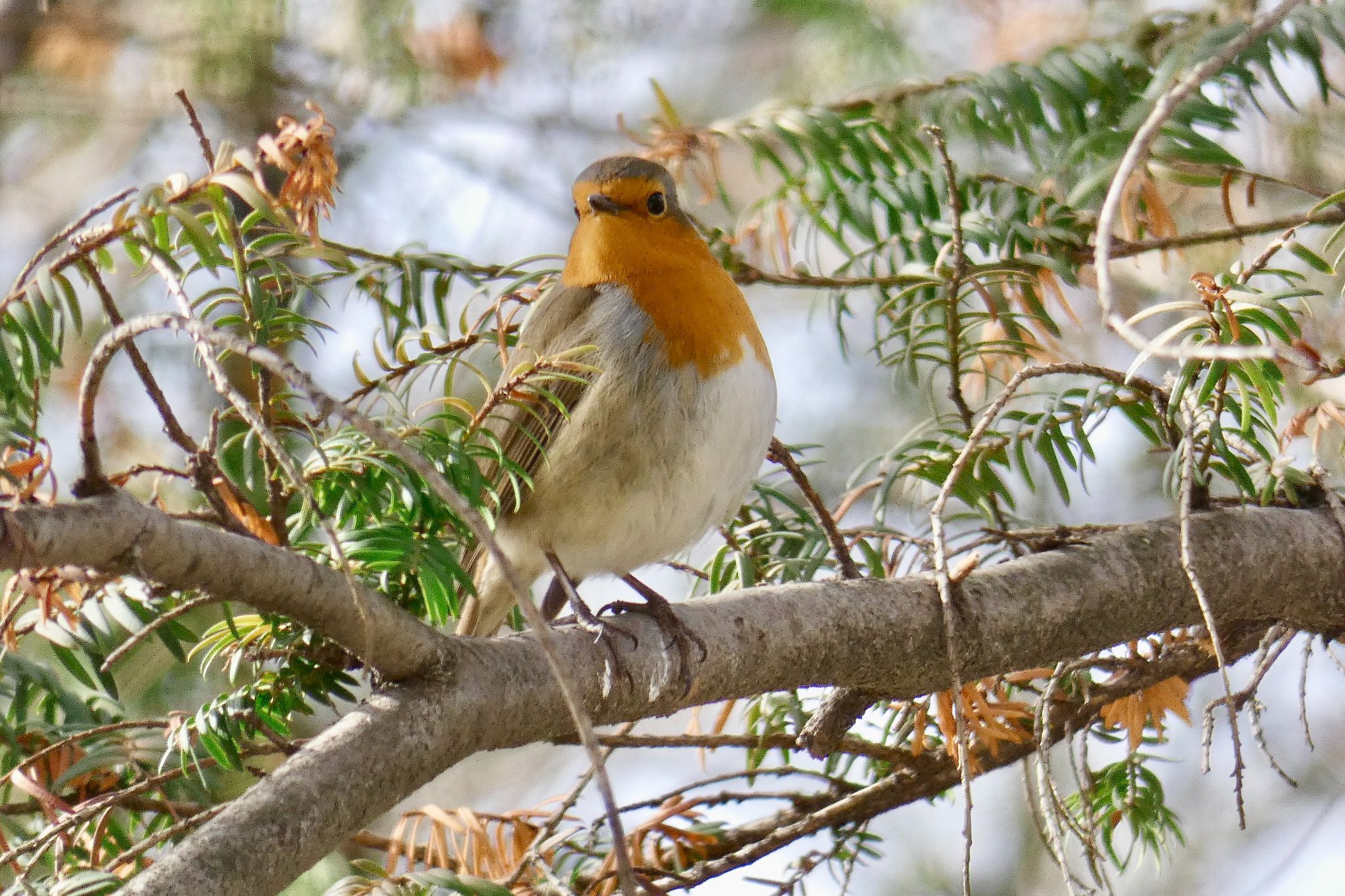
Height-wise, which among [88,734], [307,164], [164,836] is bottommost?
[164,836]

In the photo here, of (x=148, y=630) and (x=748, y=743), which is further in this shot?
(x=748, y=743)

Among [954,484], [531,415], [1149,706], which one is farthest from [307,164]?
[1149,706]

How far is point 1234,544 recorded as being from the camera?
2.36 metres

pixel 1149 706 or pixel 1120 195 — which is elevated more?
pixel 1120 195

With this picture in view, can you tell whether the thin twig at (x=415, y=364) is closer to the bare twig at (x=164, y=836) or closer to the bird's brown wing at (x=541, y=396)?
the bird's brown wing at (x=541, y=396)

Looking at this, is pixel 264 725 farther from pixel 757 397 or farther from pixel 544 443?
pixel 757 397

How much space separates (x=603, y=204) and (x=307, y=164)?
1120 mm

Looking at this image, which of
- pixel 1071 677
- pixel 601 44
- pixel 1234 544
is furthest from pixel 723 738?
pixel 601 44

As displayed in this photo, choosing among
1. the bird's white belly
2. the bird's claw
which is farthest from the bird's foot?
the bird's white belly

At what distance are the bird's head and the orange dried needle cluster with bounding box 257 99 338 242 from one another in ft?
3.42

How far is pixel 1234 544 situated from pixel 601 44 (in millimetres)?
3347

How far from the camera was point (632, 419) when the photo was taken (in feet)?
8.96

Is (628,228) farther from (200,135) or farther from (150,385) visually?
(150,385)

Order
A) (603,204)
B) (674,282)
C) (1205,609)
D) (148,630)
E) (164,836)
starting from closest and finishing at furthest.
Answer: (1205,609)
(164,836)
(148,630)
(674,282)
(603,204)
